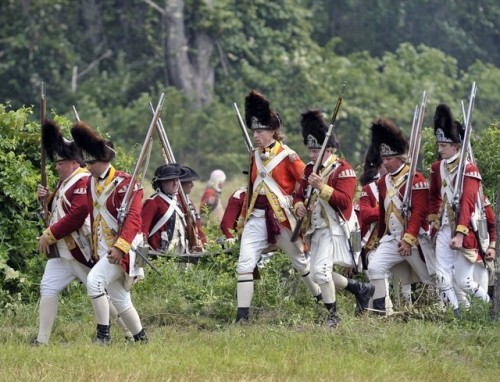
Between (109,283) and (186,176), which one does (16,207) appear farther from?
(109,283)

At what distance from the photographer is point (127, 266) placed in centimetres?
1214

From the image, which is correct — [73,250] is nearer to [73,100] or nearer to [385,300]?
[385,300]

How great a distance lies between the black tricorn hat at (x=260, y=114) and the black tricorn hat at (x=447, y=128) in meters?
1.38

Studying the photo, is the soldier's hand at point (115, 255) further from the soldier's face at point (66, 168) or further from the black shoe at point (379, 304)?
the black shoe at point (379, 304)

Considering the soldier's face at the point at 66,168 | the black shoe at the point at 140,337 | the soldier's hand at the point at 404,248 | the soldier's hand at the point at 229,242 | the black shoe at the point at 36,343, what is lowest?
the black shoe at the point at 36,343

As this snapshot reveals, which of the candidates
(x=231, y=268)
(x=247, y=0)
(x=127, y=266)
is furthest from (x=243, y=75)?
(x=127, y=266)

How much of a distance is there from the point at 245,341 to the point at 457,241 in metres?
2.11

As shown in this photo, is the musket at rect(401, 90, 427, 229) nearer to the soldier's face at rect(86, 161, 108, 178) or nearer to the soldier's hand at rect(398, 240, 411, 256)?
the soldier's hand at rect(398, 240, 411, 256)

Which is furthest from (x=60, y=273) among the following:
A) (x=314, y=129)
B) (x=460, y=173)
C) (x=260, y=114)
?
(x=460, y=173)

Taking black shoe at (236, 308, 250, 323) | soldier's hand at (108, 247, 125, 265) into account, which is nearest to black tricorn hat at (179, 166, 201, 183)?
black shoe at (236, 308, 250, 323)

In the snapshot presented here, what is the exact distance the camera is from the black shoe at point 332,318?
12730 millimetres

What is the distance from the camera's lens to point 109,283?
40.1 ft

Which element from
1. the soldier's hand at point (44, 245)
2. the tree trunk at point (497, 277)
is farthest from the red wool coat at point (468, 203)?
the soldier's hand at point (44, 245)

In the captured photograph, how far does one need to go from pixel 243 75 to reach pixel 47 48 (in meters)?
4.53
